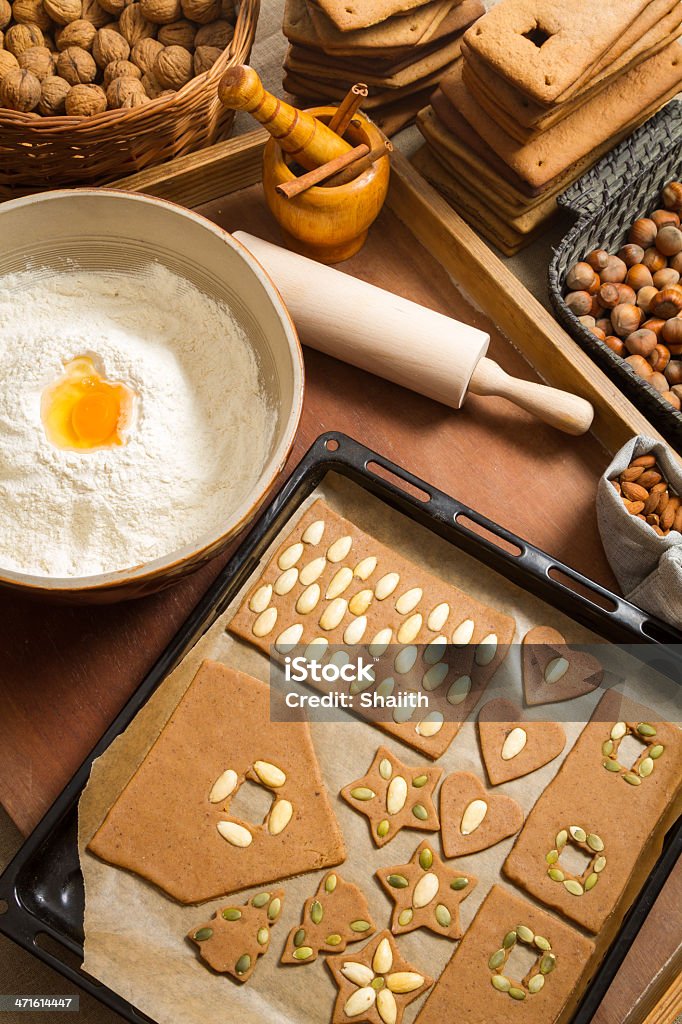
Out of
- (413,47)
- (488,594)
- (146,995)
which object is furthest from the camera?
(413,47)

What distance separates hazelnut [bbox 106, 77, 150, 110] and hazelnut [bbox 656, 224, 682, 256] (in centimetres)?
99

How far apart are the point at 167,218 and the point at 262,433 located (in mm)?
367

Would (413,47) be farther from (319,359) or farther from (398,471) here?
(398,471)

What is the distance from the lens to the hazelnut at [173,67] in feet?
5.36

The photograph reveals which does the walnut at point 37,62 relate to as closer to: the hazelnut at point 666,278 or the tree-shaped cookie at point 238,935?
the hazelnut at point 666,278

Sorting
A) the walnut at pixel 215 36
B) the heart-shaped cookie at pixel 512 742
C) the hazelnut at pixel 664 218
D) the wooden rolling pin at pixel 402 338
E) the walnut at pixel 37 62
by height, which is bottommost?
the heart-shaped cookie at pixel 512 742

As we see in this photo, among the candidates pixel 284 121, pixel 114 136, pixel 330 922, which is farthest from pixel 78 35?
pixel 330 922

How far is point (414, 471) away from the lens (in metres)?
1.61

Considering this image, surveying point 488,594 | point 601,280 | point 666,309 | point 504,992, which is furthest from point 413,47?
point 504,992

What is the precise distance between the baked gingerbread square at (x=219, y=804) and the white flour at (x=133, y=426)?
0.26m

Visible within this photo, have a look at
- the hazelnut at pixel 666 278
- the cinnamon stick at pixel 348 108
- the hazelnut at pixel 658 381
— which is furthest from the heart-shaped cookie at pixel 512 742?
the cinnamon stick at pixel 348 108

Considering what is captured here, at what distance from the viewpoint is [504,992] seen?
4.38 ft

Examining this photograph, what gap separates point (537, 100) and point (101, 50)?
2.55ft

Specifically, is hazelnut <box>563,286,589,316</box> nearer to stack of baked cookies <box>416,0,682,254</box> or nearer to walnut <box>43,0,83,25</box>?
stack of baked cookies <box>416,0,682,254</box>
